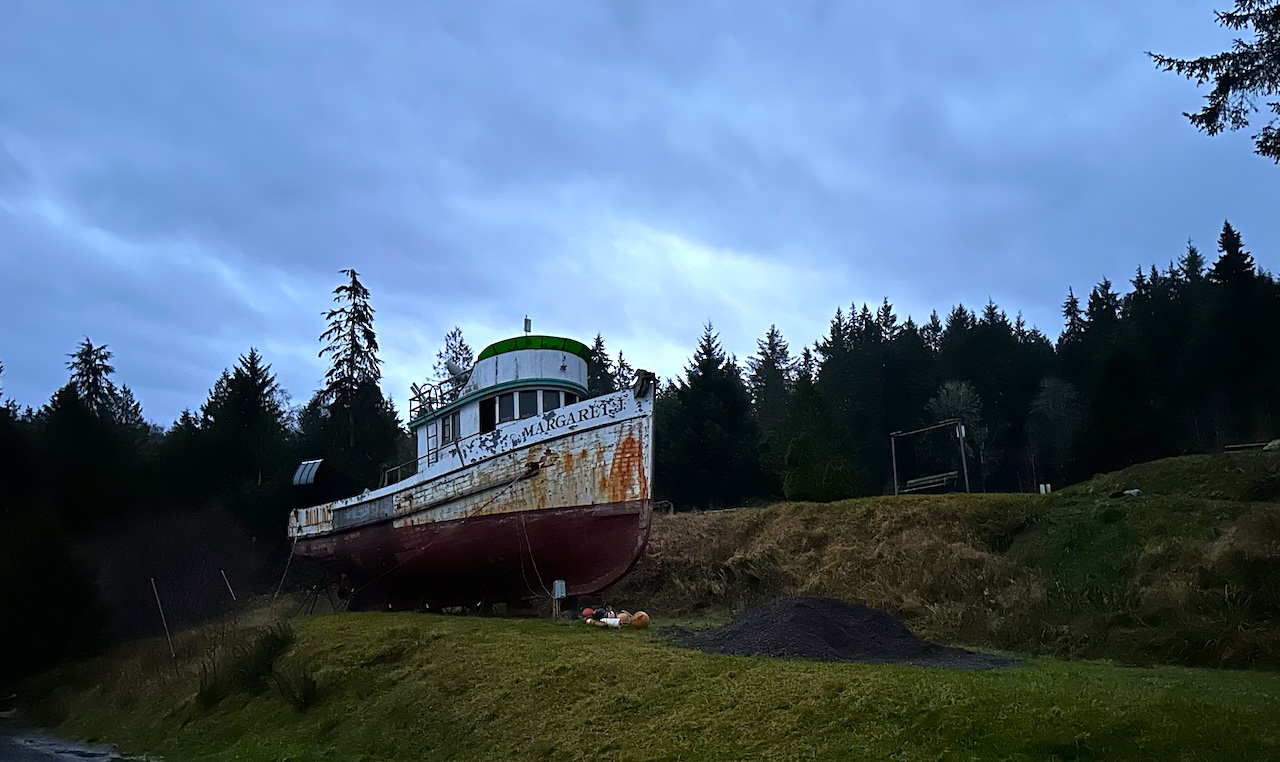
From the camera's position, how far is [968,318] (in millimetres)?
64000

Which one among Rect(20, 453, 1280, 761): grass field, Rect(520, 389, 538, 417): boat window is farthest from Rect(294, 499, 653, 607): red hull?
Rect(520, 389, 538, 417): boat window

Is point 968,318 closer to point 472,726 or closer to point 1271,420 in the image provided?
point 1271,420

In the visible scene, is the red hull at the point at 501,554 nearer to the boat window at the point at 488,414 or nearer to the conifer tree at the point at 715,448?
the boat window at the point at 488,414

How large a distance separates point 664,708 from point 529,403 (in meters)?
11.8

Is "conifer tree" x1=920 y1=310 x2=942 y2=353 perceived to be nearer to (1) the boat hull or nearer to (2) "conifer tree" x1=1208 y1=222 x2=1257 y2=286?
(2) "conifer tree" x1=1208 y1=222 x2=1257 y2=286

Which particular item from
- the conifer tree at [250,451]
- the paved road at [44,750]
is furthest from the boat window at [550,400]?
the conifer tree at [250,451]

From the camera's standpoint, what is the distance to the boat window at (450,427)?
2166 centimetres

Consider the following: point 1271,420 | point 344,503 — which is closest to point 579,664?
point 344,503

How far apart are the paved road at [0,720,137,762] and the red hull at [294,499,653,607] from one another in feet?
22.5

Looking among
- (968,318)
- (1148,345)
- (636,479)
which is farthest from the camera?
(968,318)

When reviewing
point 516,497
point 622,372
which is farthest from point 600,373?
point 516,497

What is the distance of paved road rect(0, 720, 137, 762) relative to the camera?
1410 cm

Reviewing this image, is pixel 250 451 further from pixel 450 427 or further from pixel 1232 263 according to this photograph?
pixel 1232 263

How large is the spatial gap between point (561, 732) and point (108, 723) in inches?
452
